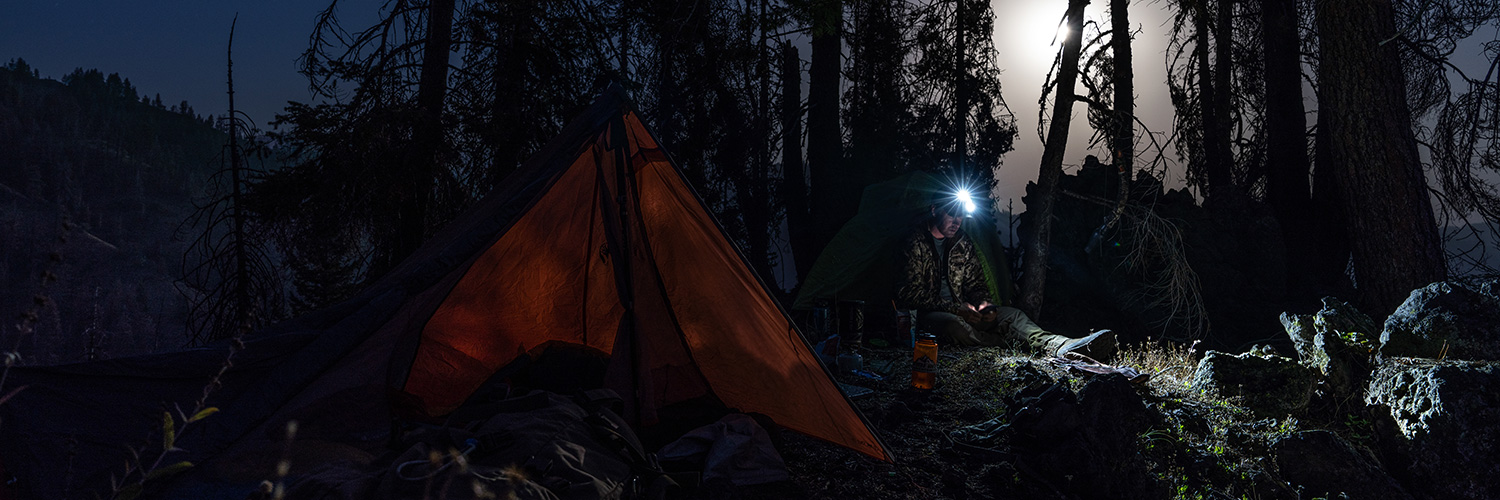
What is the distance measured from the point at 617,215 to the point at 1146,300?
751 cm

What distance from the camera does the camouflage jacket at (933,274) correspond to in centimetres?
761

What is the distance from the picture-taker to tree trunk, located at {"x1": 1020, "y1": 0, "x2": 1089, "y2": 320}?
8.20 meters

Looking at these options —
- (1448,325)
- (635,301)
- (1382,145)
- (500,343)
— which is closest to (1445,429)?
(1448,325)

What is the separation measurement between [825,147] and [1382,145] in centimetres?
656

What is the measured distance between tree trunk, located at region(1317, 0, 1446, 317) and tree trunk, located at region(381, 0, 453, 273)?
8.40m

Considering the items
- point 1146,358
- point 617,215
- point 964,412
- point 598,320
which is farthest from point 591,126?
point 1146,358

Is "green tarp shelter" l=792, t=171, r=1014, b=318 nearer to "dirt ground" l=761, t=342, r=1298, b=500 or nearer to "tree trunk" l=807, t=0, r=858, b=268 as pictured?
"tree trunk" l=807, t=0, r=858, b=268

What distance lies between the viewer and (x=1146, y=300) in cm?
863

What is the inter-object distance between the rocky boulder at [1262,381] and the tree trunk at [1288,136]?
16.2 feet

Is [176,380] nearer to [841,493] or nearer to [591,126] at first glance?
[591,126]

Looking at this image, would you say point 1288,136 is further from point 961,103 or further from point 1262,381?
point 1262,381

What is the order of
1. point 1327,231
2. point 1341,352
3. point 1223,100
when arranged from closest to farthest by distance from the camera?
point 1341,352 < point 1327,231 < point 1223,100

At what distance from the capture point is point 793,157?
11016 millimetres

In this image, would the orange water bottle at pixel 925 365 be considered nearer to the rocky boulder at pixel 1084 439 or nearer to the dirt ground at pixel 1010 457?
the dirt ground at pixel 1010 457
